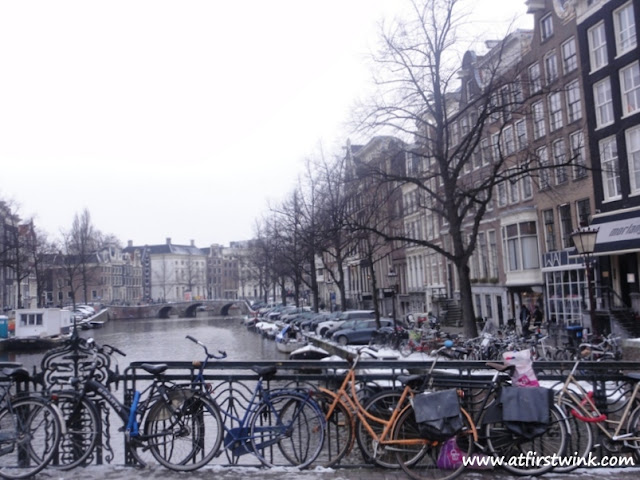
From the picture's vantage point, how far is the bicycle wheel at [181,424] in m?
6.87

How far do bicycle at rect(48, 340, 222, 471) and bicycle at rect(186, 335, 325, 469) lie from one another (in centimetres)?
21

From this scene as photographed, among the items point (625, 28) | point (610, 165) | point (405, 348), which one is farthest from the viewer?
point (610, 165)

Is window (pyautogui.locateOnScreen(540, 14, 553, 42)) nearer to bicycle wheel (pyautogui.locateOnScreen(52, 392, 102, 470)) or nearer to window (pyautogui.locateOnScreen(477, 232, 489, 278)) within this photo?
window (pyautogui.locateOnScreen(477, 232, 489, 278))

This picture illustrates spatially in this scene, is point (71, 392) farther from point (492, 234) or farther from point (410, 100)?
point (492, 234)

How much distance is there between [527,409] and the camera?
Answer: 6277 mm

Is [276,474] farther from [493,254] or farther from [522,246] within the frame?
[493,254]

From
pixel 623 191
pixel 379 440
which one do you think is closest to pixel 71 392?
pixel 379 440

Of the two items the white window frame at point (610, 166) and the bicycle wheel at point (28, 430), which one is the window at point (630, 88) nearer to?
the white window frame at point (610, 166)

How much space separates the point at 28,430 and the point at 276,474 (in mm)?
2727

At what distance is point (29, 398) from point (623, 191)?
25896mm

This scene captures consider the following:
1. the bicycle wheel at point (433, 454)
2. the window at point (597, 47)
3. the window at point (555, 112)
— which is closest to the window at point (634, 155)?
the window at point (597, 47)

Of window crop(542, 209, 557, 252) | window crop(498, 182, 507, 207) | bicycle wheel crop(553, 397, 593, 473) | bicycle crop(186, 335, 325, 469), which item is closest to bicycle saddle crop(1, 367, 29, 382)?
bicycle crop(186, 335, 325, 469)

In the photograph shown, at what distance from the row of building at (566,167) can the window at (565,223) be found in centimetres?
5

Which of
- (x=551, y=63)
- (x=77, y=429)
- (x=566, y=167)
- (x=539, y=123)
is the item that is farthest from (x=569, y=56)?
(x=77, y=429)
